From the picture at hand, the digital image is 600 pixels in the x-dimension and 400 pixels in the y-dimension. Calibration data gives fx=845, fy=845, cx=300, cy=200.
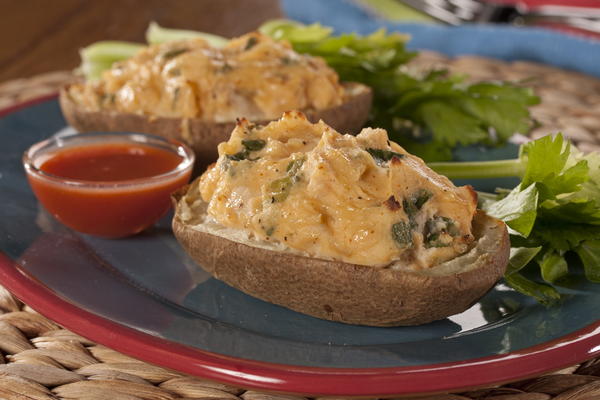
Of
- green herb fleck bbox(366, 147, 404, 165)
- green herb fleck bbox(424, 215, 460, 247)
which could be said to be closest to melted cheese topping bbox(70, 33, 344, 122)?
green herb fleck bbox(366, 147, 404, 165)

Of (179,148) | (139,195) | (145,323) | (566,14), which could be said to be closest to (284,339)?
(145,323)

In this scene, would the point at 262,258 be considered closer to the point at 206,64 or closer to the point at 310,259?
the point at 310,259

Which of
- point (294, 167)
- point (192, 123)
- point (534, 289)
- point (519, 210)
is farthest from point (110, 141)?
point (534, 289)

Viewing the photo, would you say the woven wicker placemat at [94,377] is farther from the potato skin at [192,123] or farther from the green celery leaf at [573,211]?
the potato skin at [192,123]

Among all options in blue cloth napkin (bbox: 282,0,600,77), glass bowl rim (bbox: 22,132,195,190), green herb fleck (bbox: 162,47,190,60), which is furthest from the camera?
blue cloth napkin (bbox: 282,0,600,77)

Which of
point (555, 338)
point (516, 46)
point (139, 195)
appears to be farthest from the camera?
point (516, 46)

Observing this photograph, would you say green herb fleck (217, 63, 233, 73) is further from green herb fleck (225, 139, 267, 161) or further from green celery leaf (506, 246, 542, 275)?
green celery leaf (506, 246, 542, 275)

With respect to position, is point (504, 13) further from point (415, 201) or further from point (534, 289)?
point (415, 201)
